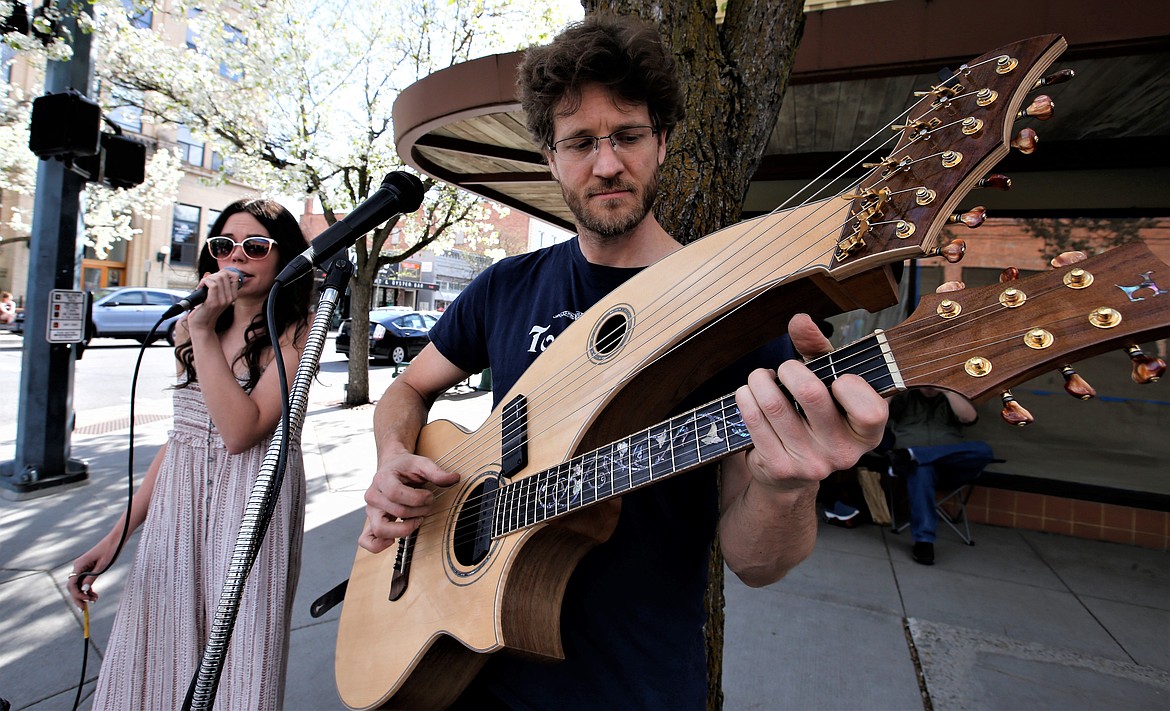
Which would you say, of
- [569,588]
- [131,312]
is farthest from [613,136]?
[131,312]

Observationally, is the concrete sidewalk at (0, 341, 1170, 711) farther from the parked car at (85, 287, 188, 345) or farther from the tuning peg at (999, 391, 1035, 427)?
the parked car at (85, 287, 188, 345)

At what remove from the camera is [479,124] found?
5047 mm

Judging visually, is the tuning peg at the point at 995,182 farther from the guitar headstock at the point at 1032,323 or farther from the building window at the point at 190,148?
the building window at the point at 190,148

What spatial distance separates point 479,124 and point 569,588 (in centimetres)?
455

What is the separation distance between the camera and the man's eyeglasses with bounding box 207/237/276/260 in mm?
2000

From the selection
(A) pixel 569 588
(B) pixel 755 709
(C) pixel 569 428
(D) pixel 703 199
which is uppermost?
(D) pixel 703 199

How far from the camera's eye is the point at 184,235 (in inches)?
1086

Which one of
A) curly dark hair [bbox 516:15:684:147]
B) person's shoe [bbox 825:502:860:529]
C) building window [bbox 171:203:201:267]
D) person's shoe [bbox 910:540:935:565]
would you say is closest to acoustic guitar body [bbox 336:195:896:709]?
curly dark hair [bbox 516:15:684:147]

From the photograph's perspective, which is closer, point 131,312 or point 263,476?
point 263,476

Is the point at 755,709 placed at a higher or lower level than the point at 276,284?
lower

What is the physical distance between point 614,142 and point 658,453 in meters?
0.76

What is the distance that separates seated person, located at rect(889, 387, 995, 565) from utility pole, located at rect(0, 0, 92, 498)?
22.1 feet

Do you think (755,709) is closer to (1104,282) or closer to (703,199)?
(703,199)

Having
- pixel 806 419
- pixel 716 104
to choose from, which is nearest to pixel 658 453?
pixel 806 419
